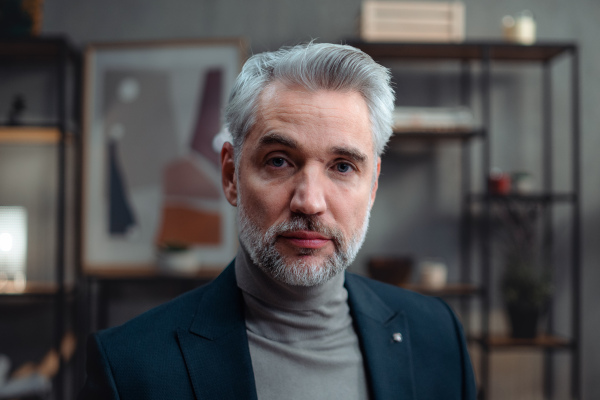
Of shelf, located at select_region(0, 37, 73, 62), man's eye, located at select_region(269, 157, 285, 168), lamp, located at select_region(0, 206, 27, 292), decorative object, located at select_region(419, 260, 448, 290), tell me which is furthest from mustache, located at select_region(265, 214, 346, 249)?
lamp, located at select_region(0, 206, 27, 292)

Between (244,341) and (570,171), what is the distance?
2806 millimetres

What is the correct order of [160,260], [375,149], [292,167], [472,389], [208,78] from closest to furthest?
[292,167] → [375,149] → [472,389] → [160,260] → [208,78]

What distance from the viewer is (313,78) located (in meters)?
0.94

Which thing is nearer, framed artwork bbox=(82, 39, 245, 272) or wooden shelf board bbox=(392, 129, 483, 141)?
wooden shelf board bbox=(392, 129, 483, 141)

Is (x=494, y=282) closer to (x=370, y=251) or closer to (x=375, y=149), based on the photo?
(x=370, y=251)

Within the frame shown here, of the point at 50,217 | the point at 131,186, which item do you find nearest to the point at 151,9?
the point at 131,186

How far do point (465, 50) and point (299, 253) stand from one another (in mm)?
2285

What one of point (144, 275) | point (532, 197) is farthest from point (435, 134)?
point (144, 275)

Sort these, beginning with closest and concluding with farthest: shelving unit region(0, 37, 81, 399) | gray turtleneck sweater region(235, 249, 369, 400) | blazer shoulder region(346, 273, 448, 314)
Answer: gray turtleneck sweater region(235, 249, 369, 400) → blazer shoulder region(346, 273, 448, 314) → shelving unit region(0, 37, 81, 399)

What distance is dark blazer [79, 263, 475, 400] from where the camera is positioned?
0.92 metres

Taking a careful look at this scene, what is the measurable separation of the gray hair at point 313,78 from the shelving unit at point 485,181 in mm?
1787

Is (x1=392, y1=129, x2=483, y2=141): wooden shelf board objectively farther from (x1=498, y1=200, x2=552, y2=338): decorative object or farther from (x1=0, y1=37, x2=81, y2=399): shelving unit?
(x1=0, y1=37, x2=81, y2=399): shelving unit

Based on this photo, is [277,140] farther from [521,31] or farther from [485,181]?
[521,31]

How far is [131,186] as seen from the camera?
2971 mm
